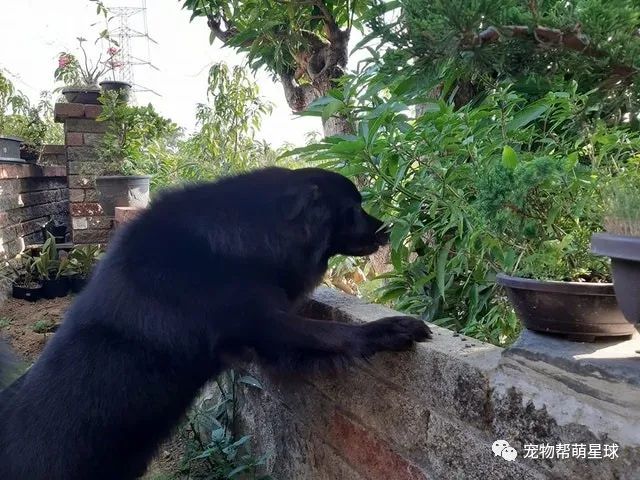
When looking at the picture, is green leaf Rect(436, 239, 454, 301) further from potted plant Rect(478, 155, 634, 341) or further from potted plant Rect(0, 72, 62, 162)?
potted plant Rect(0, 72, 62, 162)

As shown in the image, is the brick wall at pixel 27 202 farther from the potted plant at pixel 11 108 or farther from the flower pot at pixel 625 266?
the flower pot at pixel 625 266

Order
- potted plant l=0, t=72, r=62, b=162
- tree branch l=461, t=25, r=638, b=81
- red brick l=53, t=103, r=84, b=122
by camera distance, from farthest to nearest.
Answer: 1. potted plant l=0, t=72, r=62, b=162
2. red brick l=53, t=103, r=84, b=122
3. tree branch l=461, t=25, r=638, b=81

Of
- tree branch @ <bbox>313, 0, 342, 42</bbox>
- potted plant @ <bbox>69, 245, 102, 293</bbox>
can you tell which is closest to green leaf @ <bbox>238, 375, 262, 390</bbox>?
tree branch @ <bbox>313, 0, 342, 42</bbox>

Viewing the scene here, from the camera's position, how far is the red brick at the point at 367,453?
160 cm

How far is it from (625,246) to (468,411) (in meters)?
0.53

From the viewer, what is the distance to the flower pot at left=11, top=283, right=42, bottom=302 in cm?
554

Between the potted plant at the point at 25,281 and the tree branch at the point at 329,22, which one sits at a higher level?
the tree branch at the point at 329,22

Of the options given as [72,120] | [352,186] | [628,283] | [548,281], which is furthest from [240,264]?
[72,120]

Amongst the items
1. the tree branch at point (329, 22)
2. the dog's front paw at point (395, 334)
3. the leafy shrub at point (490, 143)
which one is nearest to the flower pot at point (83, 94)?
the tree branch at point (329, 22)

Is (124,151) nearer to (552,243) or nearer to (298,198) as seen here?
(298,198)

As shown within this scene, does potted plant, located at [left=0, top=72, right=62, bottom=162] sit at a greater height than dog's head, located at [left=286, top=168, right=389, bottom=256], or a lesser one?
greater

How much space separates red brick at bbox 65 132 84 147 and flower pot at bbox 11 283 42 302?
5.03 ft

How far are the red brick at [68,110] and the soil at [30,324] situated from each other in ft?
6.16

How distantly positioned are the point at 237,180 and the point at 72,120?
4.77 metres
